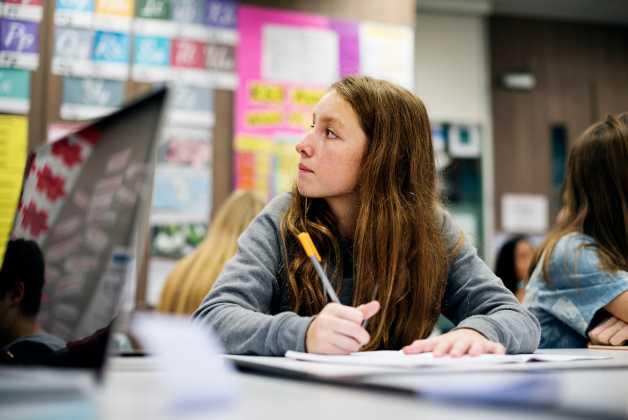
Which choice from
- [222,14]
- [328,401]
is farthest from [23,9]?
[328,401]

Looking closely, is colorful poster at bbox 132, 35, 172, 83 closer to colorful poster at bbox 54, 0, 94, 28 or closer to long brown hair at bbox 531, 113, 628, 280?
colorful poster at bbox 54, 0, 94, 28

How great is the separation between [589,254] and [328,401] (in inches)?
47.5

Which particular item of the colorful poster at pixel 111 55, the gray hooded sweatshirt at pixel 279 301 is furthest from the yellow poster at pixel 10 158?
the gray hooded sweatshirt at pixel 279 301

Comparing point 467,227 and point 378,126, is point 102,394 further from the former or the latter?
point 467,227

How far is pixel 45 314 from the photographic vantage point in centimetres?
56

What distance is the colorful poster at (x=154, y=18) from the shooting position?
8.20 ft

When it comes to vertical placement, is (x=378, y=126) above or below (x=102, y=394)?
above

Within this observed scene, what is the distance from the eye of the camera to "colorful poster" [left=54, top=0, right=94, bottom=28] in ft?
7.85

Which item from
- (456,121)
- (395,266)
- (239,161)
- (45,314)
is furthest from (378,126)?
(456,121)

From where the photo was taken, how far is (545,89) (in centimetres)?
448

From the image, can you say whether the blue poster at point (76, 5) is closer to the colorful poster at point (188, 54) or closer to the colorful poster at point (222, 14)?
the colorful poster at point (188, 54)

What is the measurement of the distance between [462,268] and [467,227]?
9.91 feet

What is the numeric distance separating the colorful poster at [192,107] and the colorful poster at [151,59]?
8cm

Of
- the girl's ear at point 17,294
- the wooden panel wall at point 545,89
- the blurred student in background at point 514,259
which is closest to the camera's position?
the girl's ear at point 17,294
